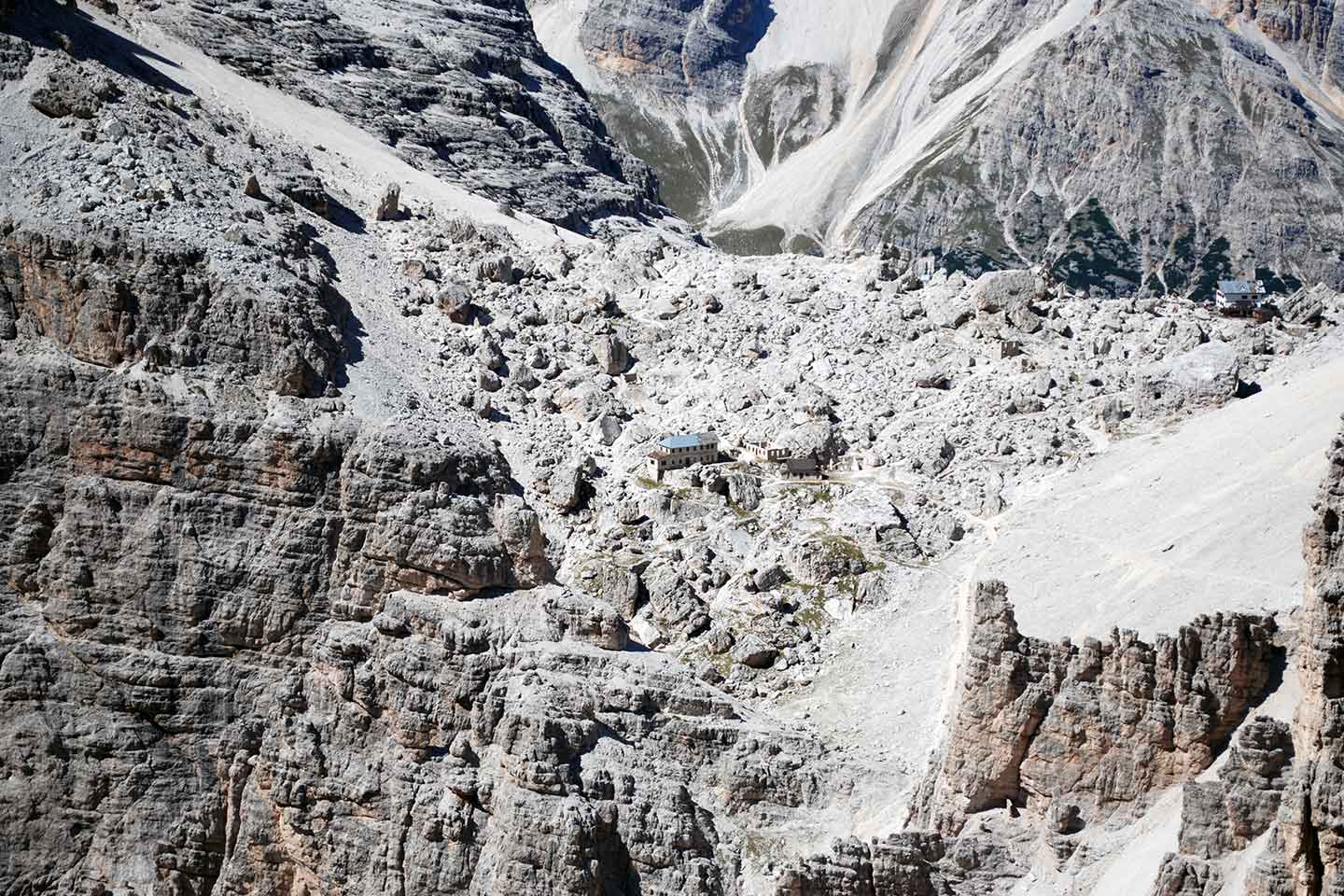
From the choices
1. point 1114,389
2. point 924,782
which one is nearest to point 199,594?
point 924,782

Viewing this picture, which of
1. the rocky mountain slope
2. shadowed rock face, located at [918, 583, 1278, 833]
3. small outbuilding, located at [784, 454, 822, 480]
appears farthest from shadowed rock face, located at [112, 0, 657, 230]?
shadowed rock face, located at [918, 583, 1278, 833]

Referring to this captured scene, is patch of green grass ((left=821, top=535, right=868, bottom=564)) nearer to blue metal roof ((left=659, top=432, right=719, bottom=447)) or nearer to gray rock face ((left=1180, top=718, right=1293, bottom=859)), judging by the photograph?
blue metal roof ((left=659, top=432, right=719, bottom=447))

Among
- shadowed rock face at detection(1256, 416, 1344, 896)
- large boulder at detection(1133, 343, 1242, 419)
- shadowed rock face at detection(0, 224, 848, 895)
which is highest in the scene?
shadowed rock face at detection(1256, 416, 1344, 896)

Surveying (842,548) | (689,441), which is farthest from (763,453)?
(842,548)

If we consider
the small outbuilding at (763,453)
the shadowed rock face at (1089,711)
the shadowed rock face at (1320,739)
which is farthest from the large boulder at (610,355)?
the shadowed rock face at (1320,739)

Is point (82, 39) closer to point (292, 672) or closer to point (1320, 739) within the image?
point (292, 672)

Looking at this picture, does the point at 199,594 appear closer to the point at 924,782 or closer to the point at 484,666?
the point at 484,666
